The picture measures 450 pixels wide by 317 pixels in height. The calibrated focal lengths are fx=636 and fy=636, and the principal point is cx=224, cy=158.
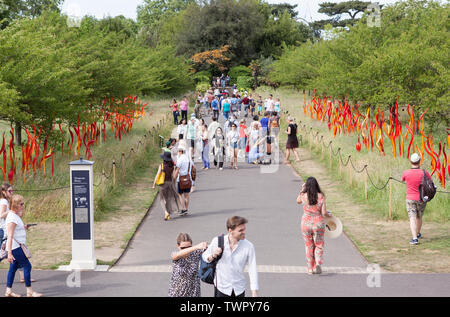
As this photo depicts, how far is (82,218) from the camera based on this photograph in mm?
10211

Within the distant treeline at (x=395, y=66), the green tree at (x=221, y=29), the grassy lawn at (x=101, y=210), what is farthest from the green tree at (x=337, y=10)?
the grassy lawn at (x=101, y=210)

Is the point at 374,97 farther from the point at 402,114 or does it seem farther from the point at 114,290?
the point at 114,290

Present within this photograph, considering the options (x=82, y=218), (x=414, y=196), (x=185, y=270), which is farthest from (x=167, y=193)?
(x=185, y=270)

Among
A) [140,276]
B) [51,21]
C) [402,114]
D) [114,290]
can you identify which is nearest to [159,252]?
[140,276]

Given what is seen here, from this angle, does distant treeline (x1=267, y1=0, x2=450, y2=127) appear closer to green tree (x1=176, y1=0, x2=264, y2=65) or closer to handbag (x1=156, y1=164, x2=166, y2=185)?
handbag (x1=156, y1=164, x2=166, y2=185)

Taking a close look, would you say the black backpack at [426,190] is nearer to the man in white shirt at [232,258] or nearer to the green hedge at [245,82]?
the man in white shirt at [232,258]

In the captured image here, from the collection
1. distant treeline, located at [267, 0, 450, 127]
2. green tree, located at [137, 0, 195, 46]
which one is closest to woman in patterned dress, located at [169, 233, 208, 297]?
distant treeline, located at [267, 0, 450, 127]

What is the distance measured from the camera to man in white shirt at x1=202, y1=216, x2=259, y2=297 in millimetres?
6270

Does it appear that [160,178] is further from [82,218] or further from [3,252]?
[3,252]

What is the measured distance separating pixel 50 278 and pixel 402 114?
29.9m

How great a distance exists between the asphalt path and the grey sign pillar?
1.12 ft

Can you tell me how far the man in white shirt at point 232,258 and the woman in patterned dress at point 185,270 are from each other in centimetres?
31

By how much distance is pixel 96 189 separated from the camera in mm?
15086

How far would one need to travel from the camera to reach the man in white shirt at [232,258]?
20.6 feet
